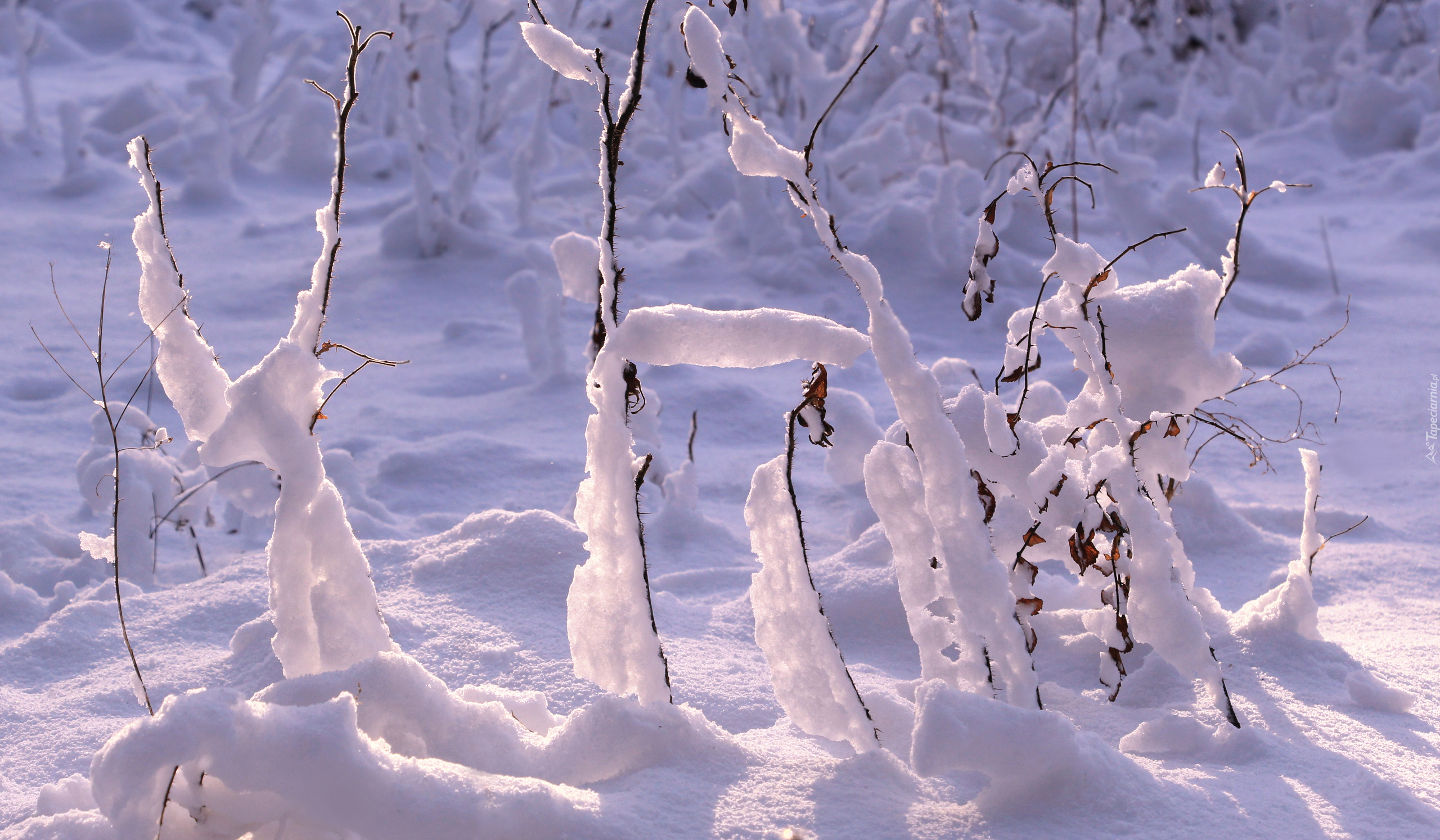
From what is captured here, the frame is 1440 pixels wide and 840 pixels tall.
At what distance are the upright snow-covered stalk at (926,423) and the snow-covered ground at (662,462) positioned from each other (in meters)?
0.04

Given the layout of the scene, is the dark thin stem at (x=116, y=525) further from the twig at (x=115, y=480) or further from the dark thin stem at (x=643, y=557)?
the dark thin stem at (x=643, y=557)

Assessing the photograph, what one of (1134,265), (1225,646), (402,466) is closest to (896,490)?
(1225,646)

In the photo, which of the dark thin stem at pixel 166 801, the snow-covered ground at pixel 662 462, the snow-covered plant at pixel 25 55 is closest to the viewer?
the dark thin stem at pixel 166 801

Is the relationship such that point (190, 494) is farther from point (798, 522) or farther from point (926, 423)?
point (926, 423)

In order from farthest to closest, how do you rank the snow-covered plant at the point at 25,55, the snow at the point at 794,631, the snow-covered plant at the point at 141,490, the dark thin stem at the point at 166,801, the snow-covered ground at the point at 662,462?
the snow-covered plant at the point at 25,55 → the snow-covered plant at the point at 141,490 → the snow at the point at 794,631 → the snow-covered ground at the point at 662,462 → the dark thin stem at the point at 166,801

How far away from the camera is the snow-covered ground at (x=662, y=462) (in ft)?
3.50

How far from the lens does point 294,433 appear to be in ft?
3.64

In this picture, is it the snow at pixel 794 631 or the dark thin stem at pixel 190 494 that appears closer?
the snow at pixel 794 631

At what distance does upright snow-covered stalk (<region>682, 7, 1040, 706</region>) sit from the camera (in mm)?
1095

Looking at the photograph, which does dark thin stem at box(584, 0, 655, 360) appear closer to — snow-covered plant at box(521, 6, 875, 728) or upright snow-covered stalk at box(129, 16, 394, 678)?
snow-covered plant at box(521, 6, 875, 728)

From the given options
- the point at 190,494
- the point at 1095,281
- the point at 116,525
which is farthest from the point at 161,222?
the point at 190,494

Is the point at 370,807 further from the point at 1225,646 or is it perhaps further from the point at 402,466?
the point at 402,466

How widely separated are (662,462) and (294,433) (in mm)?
1460

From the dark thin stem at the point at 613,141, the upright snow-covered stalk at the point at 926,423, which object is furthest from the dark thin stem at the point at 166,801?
the upright snow-covered stalk at the point at 926,423
